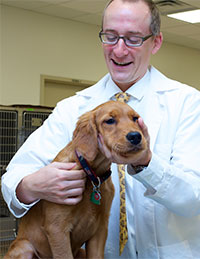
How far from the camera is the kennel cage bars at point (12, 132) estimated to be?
3.88 meters

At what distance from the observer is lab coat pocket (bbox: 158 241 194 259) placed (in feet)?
5.48

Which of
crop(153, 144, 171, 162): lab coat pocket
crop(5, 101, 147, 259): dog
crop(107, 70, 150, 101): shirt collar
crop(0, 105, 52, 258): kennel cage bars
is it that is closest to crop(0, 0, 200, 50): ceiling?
crop(0, 105, 52, 258): kennel cage bars

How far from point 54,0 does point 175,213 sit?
529 cm

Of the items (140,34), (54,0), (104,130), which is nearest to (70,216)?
(104,130)

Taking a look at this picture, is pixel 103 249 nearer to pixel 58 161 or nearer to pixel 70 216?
pixel 70 216

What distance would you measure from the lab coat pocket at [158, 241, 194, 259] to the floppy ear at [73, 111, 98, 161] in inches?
18.9

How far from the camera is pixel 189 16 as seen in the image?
23.3ft

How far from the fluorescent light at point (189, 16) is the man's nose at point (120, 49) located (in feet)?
17.6

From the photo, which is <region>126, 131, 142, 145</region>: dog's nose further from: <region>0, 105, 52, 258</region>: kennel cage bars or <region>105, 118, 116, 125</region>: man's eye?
<region>0, 105, 52, 258</region>: kennel cage bars

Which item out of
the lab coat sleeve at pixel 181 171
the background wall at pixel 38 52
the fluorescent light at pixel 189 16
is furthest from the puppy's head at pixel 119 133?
the fluorescent light at pixel 189 16

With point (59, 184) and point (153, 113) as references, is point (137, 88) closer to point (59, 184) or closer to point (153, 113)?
point (153, 113)

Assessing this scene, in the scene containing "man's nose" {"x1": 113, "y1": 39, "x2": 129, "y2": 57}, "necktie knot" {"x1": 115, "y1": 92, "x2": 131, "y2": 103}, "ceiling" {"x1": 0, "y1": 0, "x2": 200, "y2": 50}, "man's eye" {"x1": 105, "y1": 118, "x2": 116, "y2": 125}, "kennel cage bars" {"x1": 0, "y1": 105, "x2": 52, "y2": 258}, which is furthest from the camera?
"ceiling" {"x1": 0, "y1": 0, "x2": 200, "y2": 50}

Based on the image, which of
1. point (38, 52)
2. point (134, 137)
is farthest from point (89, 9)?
point (134, 137)

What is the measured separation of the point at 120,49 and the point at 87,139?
433 mm
